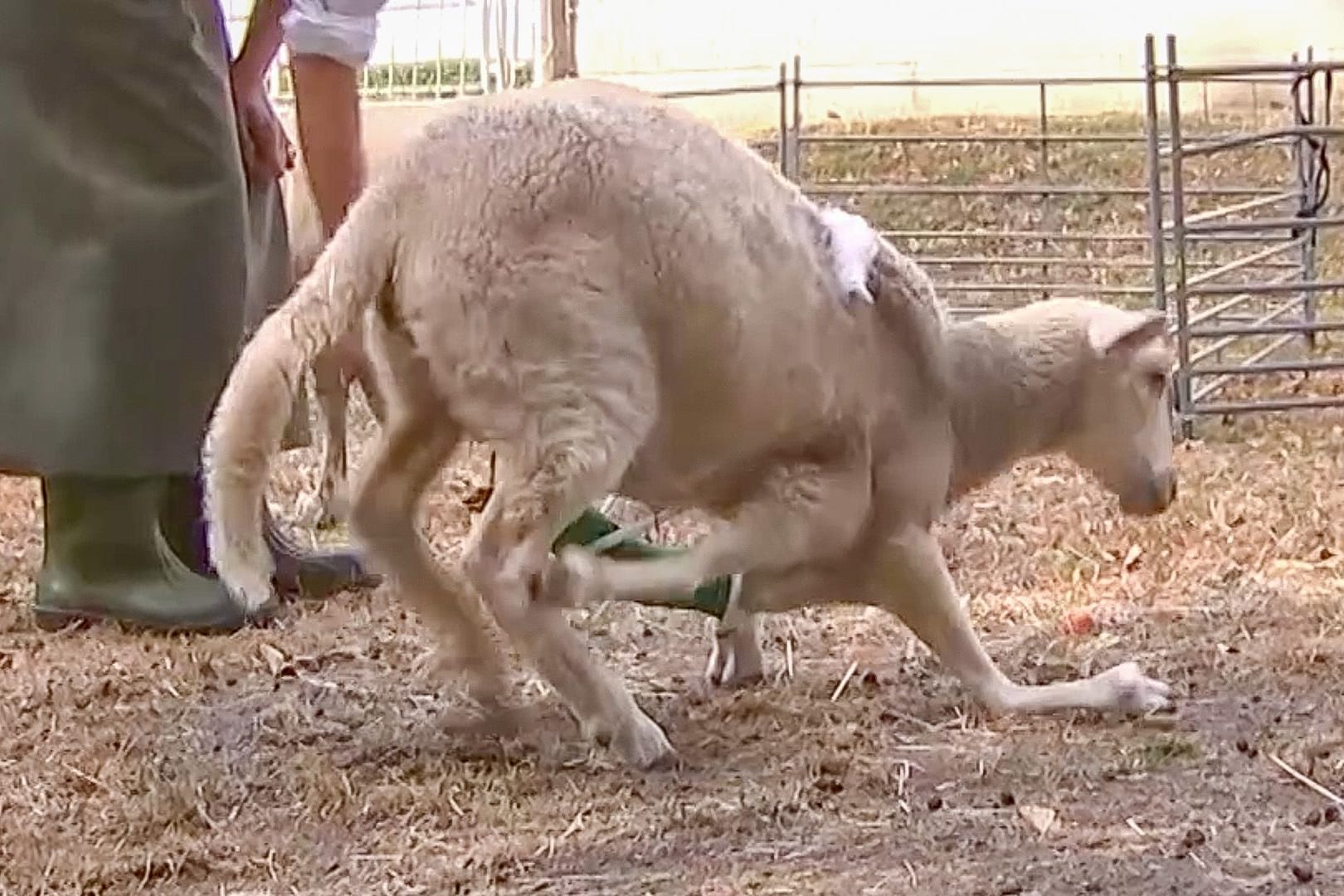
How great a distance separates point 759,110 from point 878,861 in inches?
304

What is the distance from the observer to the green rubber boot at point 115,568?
13.3 ft

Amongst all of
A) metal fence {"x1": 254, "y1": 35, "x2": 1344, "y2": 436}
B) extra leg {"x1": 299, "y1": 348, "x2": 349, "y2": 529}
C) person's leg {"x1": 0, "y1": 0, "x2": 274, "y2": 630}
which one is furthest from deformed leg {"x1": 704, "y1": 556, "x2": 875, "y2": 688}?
metal fence {"x1": 254, "y1": 35, "x2": 1344, "y2": 436}

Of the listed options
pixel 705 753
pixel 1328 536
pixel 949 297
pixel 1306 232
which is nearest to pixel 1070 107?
pixel 949 297

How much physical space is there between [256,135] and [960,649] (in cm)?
184

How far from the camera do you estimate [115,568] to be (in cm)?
411

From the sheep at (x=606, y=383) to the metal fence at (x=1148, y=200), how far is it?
2.41 meters

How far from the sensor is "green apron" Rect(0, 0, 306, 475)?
3898mm

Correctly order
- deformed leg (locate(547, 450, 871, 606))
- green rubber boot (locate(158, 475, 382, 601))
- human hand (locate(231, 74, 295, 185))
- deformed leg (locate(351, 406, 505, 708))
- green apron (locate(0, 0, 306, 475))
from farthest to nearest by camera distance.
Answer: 1. human hand (locate(231, 74, 295, 185))
2. green rubber boot (locate(158, 475, 382, 601))
3. green apron (locate(0, 0, 306, 475))
4. deformed leg (locate(351, 406, 505, 708))
5. deformed leg (locate(547, 450, 871, 606))

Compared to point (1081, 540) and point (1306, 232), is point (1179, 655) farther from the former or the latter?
point (1306, 232)

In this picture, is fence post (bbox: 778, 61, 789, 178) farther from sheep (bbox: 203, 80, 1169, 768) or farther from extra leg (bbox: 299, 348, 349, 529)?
sheep (bbox: 203, 80, 1169, 768)

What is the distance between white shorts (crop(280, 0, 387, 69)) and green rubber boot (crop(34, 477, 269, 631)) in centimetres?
93

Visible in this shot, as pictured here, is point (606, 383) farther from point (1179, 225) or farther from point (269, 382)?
point (1179, 225)

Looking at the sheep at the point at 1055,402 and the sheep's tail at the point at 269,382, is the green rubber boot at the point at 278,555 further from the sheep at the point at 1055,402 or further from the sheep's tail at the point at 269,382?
the sheep's tail at the point at 269,382

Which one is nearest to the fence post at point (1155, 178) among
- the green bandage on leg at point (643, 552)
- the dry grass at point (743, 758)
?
the dry grass at point (743, 758)
